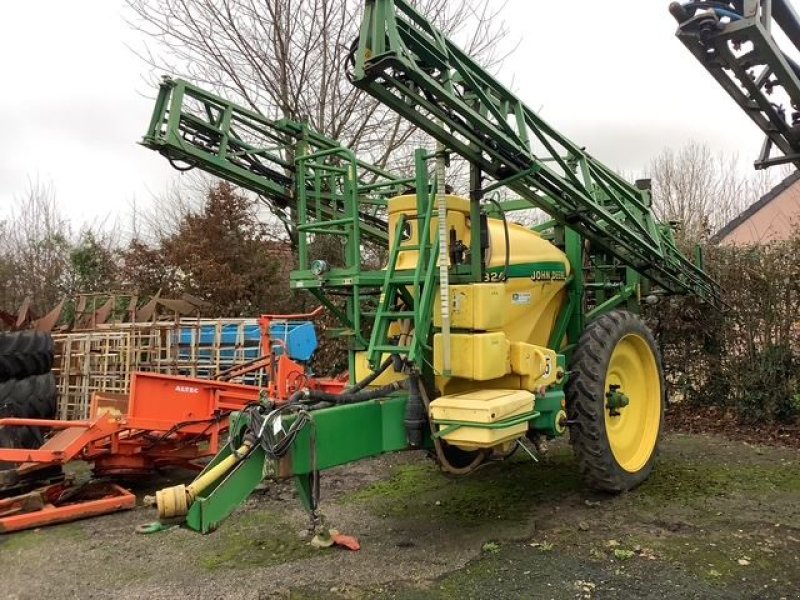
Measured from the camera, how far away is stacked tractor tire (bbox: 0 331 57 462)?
21.5 feet

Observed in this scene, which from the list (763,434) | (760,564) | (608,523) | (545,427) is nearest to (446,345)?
(545,427)

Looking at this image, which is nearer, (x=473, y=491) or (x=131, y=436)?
(x=473, y=491)

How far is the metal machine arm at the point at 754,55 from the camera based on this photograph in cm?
370

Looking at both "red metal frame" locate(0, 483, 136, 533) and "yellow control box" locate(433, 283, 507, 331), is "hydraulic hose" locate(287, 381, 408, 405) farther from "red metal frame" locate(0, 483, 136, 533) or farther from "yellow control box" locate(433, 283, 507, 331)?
"red metal frame" locate(0, 483, 136, 533)

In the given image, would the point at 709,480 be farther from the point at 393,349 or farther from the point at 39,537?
the point at 39,537

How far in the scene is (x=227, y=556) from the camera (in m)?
4.42

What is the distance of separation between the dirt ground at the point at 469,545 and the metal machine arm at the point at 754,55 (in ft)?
8.00

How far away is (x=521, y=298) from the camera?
490 centimetres

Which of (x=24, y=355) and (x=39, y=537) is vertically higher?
(x=24, y=355)

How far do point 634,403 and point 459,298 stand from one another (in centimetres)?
238

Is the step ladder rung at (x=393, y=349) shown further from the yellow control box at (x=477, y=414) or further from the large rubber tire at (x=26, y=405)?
the large rubber tire at (x=26, y=405)

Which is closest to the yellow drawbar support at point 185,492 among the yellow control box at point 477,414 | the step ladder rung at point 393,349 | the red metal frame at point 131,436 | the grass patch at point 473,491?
the step ladder rung at point 393,349

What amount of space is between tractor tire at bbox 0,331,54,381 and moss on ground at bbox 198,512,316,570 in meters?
3.16

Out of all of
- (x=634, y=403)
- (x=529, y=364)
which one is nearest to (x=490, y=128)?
(x=529, y=364)
